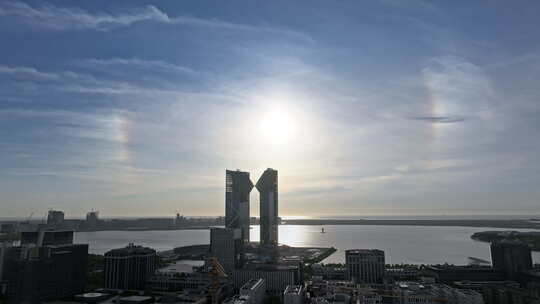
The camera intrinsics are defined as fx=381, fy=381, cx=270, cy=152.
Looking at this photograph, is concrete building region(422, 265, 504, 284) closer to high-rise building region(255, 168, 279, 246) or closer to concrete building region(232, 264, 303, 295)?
concrete building region(232, 264, 303, 295)

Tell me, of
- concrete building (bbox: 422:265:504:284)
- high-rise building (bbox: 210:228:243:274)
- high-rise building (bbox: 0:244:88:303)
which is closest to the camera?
high-rise building (bbox: 0:244:88:303)

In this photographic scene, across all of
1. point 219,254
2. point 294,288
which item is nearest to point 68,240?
point 219,254

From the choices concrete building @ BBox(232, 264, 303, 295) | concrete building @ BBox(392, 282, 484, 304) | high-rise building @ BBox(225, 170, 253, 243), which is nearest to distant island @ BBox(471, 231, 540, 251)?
concrete building @ BBox(392, 282, 484, 304)

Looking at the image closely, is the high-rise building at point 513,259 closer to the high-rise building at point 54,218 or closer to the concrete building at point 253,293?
the concrete building at point 253,293

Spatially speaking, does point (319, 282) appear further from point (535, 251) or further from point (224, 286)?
point (535, 251)

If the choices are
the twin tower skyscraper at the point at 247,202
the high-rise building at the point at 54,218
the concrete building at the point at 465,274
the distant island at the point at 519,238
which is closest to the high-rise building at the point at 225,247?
the twin tower skyscraper at the point at 247,202

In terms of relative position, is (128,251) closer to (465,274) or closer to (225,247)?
(225,247)
